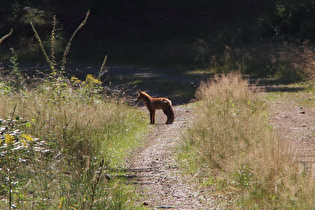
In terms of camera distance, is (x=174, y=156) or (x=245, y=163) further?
(x=174, y=156)

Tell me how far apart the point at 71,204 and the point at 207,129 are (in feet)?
12.4

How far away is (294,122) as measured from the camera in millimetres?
10586

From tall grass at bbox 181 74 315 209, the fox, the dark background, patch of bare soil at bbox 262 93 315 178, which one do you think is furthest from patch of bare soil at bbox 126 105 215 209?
the dark background

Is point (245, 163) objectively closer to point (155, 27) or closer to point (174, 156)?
point (174, 156)

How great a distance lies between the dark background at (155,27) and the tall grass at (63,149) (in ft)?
49.0

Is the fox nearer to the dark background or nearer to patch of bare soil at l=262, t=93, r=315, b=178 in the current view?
patch of bare soil at l=262, t=93, r=315, b=178

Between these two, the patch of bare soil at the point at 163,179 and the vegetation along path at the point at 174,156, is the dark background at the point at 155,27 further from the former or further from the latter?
the patch of bare soil at the point at 163,179

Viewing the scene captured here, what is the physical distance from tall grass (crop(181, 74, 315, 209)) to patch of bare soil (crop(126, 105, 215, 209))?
0.26m

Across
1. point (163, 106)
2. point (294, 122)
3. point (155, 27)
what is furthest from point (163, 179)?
point (155, 27)

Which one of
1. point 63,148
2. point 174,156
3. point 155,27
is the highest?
point 155,27

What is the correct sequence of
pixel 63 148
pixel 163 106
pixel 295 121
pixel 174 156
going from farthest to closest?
pixel 163 106 → pixel 295 121 → pixel 174 156 → pixel 63 148

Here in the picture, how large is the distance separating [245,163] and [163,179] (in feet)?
4.34

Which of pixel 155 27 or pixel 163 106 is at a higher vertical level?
pixel 155 27

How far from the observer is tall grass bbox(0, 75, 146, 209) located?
479 cm
